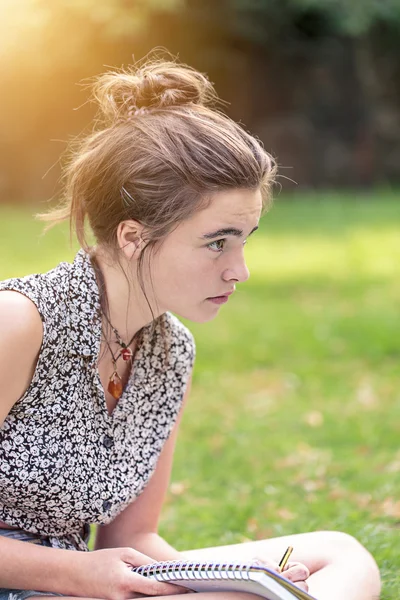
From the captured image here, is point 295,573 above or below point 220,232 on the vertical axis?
below

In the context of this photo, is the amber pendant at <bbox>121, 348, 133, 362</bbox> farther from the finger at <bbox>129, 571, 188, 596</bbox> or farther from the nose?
the finger at <bbox>129, 571, 188, 596</bbox>

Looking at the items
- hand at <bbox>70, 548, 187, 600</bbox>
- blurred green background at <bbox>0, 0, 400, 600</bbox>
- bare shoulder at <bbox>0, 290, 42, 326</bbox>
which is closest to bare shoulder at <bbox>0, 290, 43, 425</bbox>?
bare shoulder at <bbox>0, 290, 42, 326</bbox>

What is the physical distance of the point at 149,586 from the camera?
2098 millimetres

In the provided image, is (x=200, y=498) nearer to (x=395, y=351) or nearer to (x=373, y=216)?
(x=395, y=351)

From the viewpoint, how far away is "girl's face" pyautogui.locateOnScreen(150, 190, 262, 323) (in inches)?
89.8

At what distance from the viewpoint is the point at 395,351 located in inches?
258

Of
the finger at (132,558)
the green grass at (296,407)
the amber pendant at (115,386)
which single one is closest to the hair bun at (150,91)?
the green grass at (296,407)

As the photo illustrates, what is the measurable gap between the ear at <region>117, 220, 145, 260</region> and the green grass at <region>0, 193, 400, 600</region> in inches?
Answer: 21.3

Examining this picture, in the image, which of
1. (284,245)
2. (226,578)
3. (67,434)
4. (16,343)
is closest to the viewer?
(226,578)

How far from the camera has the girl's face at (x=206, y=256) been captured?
89.8 inches

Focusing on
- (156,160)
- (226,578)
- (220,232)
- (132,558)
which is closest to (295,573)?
(226,578)

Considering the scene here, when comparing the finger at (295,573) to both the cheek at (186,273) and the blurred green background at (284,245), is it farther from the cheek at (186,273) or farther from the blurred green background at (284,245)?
the blurred green background at (284,245)

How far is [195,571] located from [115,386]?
0.60 meters

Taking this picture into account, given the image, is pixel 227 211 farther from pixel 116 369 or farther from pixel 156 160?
pixel 116 369
